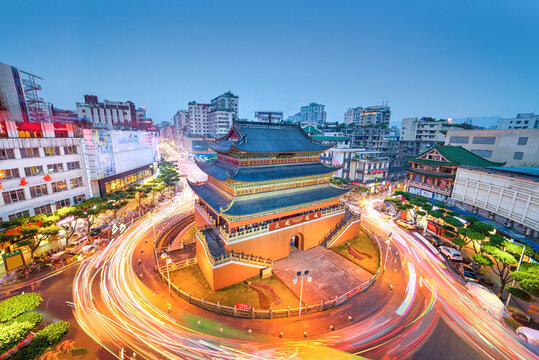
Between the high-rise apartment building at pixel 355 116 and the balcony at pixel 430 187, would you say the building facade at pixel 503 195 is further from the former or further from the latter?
the high-rise apartment building at pixel 355 116

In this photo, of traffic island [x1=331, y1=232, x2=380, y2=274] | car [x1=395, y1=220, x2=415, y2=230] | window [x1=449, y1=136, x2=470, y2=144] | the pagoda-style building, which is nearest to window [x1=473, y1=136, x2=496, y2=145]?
window [x1=449, y1=136, x2=470, y2=144]

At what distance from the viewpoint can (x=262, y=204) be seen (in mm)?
24609

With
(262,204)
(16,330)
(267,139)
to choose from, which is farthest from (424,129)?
(16,330)

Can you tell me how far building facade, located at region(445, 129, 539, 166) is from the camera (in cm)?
3877

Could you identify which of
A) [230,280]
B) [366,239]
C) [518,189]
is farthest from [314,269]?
[518,189]

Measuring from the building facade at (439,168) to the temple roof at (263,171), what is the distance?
83.4 ft

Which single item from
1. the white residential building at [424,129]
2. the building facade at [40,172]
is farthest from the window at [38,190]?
the white residential building at [424,129]

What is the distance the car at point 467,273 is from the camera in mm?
23352

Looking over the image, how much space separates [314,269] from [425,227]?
78.9 feet

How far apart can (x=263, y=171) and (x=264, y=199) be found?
11.5 ft

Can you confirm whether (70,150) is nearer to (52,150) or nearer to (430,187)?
(52,150)

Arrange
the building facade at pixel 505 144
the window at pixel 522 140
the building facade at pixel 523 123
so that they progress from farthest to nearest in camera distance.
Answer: the building facade at pixel 523 123
the window at pixel 522 140
the building facade at pixel 505 144

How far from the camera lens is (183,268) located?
25438mm

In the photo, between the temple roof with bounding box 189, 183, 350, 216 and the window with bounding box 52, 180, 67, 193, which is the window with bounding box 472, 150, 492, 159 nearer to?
the temple roof with bounding box 189, 183, 350, 216
